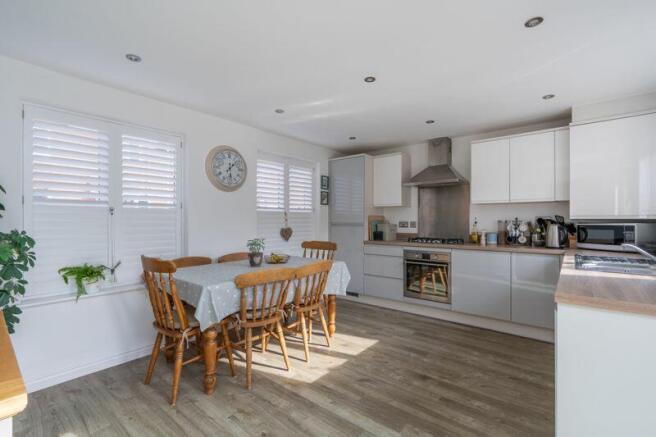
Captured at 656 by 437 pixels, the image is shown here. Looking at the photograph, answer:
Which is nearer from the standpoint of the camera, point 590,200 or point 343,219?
point 590,200

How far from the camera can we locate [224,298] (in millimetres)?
2203

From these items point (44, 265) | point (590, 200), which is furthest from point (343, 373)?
point (590, 200)

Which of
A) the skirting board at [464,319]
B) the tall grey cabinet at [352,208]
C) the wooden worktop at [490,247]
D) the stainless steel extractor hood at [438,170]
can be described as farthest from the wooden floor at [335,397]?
the stainless steel extractor hood at [438,170]

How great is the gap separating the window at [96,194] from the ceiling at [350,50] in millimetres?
448

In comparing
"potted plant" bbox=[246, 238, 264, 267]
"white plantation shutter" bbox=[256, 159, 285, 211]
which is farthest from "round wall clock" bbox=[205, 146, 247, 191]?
"potted plant" bbox=[246, 238, 264, 267]

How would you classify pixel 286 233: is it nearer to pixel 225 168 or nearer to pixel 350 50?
pixel 225 168

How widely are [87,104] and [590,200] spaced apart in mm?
4550

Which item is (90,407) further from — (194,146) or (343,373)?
(194,146)

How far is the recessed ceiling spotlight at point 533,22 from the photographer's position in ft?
5.78

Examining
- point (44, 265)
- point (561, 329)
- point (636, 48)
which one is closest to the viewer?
point (561, 329)

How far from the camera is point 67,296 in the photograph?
2.47m

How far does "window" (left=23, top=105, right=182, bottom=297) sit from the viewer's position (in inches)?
94.2

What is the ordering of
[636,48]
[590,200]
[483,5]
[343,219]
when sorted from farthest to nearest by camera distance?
[343,219] < [590,200] < [636,48] < [483,5]

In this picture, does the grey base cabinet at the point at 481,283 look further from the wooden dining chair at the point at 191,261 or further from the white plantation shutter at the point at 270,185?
the wooden dining chair at the point at 191,261
